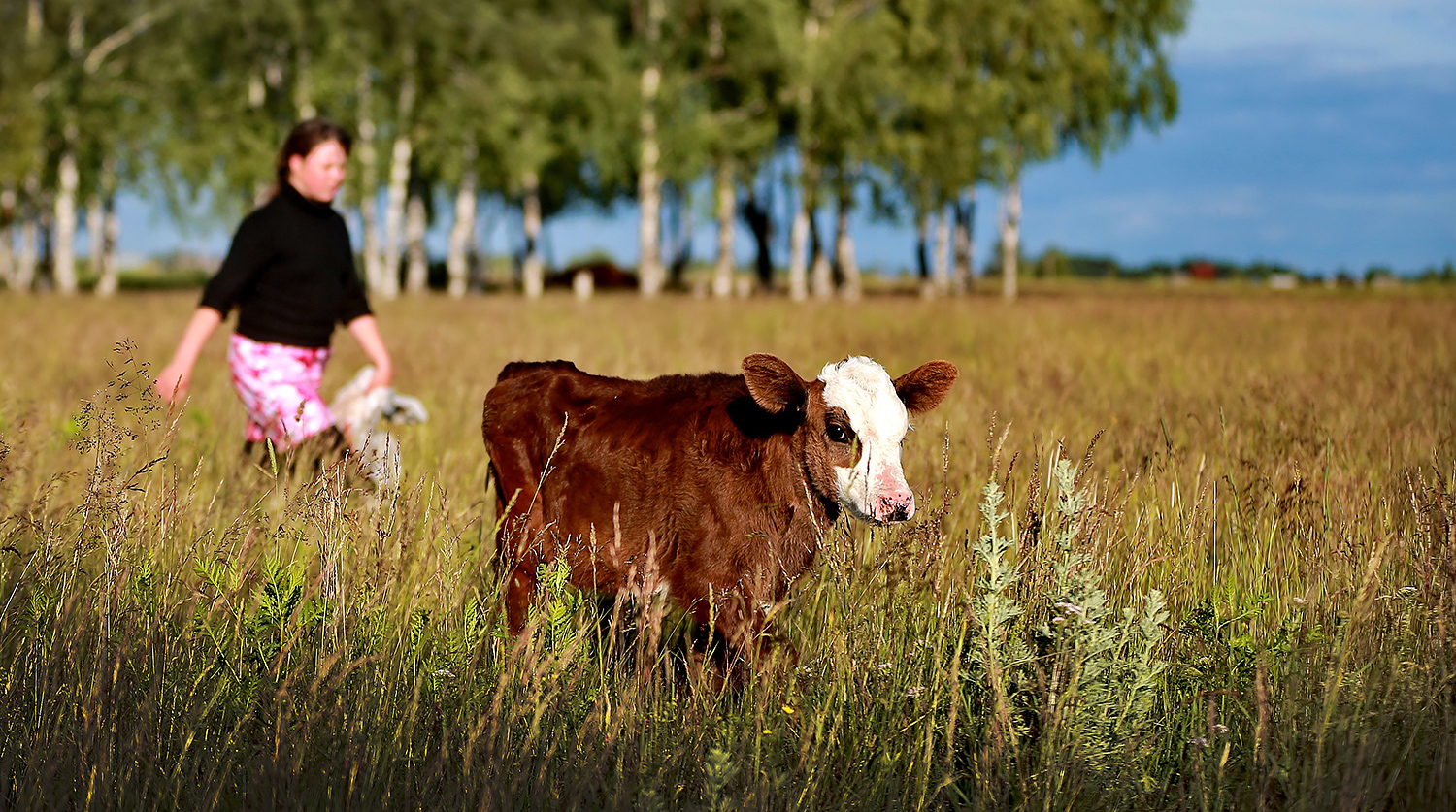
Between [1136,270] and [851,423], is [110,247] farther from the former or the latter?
[1136,270]

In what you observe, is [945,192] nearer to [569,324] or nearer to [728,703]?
[569,324]

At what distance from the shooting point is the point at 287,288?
5.15 metres

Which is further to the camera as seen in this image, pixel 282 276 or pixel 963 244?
pixel 963 244

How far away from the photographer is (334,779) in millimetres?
2494

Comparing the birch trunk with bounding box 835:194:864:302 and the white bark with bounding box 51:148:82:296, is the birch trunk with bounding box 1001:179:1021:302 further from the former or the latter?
the white bark with bounding box 51:148:82:296

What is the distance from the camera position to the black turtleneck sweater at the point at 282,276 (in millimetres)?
5047

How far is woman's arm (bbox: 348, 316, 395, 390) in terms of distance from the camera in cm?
536

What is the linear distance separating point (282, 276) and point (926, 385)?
11.3ft

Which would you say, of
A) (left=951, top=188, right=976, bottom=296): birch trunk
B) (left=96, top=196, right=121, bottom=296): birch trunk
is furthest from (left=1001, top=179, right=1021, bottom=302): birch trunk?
(left=96, top=196, right=121, bottom=296): birch trunk

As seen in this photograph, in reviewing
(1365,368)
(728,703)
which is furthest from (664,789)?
(1365,368)

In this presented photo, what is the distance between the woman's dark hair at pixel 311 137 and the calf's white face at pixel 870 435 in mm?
3176

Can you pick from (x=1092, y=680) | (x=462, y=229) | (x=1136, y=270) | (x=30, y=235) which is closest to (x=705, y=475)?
(x=1092, y=680)

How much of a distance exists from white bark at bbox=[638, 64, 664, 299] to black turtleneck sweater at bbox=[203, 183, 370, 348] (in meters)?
25.5

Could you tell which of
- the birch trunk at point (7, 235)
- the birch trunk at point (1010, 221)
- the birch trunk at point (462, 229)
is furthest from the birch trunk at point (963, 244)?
the birch trunk at point (7, 235)
